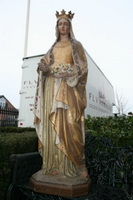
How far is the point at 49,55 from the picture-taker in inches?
122

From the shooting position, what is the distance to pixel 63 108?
276 centimetres

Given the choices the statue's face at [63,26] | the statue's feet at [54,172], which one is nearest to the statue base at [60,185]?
the statue's feet at [54,172]

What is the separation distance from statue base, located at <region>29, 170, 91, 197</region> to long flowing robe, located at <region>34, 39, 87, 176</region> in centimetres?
11

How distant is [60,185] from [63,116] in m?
0.98

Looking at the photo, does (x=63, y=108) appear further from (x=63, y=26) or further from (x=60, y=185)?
(x=63, y=26)

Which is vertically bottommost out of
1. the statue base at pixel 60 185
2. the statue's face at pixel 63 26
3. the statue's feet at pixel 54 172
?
the statue base at pixel 60 185

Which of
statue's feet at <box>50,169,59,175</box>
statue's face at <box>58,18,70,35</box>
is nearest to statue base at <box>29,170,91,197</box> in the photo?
statue's feet at <box>50,169,59,175</box>

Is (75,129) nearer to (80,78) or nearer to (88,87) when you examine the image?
(80,78)

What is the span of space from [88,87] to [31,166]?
5.04 meters

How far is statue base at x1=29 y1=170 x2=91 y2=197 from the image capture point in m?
2.45

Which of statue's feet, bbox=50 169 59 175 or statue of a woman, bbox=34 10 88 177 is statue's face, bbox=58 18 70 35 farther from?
statue's feet, bbox=50 169 59 175

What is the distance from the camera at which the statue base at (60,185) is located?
2.45 meters

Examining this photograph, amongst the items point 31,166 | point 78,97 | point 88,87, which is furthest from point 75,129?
point 88,87

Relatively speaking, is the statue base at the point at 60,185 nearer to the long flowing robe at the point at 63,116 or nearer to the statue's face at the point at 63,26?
the long flowing robe at the point at 63,116
